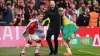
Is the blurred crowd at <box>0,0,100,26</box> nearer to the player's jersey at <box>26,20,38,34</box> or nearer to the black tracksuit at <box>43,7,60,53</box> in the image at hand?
the black tracksuit at <box>43,7,60,53</box>

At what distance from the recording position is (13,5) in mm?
21922

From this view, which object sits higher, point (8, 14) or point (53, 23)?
point (8, 14)

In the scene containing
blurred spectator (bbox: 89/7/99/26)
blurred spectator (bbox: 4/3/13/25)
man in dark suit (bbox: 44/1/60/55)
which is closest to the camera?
man in dark suit (bbox: 44/1/60/55)

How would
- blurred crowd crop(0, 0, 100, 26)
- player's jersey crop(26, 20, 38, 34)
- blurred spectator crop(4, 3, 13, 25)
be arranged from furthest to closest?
blurred spectator crop(4, 3, 13, 25) → blurred crowd crop(0, 0, 100, 26) → player's jersey crop(26, 20, 38, 34)

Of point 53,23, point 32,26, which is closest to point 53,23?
point 53,23

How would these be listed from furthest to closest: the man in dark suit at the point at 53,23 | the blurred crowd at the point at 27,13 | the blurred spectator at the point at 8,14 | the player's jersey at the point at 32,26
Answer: the blurred spectator at the point at 8,14, the blurred crowd at the point at 27,13, the man in dark suit at the point at 53,23, the player's jersey at the point at 32,26

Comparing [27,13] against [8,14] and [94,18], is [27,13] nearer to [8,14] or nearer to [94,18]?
[8,14]

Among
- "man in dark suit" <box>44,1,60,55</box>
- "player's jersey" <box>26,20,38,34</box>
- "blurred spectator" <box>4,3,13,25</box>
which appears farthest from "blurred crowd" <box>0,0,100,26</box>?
"player's jersey" <box>26,20,38,34</box>

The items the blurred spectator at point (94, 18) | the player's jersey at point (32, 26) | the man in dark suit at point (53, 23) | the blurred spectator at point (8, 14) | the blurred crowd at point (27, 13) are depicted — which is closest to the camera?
the player's jersey at point (32, 26)

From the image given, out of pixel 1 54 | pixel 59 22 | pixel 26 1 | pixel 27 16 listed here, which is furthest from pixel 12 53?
pixel 26 1

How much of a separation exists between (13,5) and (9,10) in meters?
0.76

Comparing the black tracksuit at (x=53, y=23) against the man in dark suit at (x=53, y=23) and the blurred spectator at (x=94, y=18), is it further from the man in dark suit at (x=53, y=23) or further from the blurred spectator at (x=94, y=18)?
the blurred spectator at (x=94, y=18)

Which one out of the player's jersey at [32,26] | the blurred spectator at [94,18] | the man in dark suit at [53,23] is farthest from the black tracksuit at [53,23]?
the blurred spectator at [94,18]

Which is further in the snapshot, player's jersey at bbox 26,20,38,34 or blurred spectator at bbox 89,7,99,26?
blurred spectator at bbox 89,7,99,26
